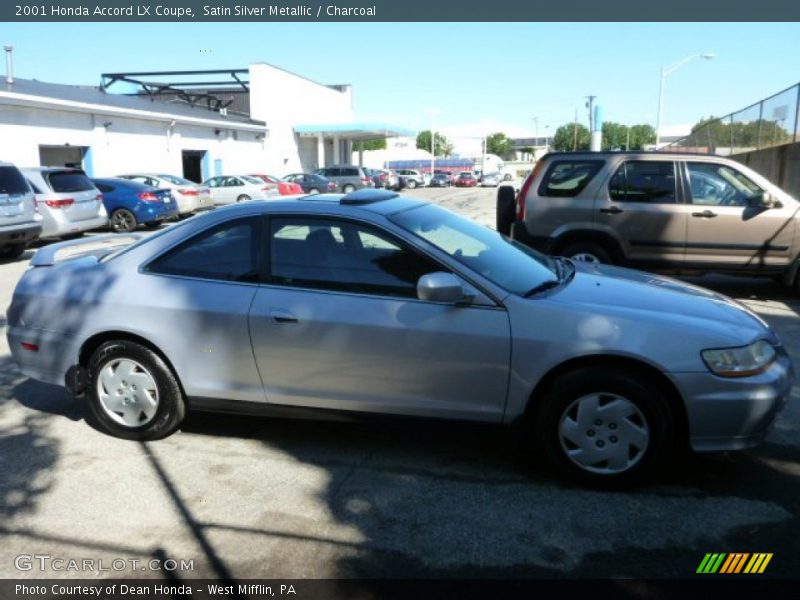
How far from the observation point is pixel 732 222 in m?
8.09

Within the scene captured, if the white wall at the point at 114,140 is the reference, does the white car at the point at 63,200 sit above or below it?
below

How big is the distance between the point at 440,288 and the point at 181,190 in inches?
697

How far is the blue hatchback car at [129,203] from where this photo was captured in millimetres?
17016

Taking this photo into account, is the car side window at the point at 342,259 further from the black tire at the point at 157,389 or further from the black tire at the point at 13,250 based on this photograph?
the black tire at the point at 13,250

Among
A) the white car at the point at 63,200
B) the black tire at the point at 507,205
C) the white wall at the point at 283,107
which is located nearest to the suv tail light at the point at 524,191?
the black tire at the point at 507,205

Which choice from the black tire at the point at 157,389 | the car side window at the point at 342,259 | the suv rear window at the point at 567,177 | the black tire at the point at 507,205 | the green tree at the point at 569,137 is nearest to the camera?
the car side window at the point at 342,259

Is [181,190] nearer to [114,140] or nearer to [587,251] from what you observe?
[114,140]

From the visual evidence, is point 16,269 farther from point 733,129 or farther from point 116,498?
point 733,129

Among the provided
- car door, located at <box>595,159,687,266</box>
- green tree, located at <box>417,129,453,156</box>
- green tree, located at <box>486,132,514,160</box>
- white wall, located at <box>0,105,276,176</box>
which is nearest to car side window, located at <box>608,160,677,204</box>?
A: car door, located at <box>595,159,687,266</box>

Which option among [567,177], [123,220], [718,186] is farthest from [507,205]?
[123,220]

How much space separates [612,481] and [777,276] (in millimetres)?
6043

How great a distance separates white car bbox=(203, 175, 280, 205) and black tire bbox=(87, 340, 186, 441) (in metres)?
21.0

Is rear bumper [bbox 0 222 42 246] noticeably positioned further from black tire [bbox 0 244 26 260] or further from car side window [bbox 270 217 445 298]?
car side window [bbox 270 217 445 298]

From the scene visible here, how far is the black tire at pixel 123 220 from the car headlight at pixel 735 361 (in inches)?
628
